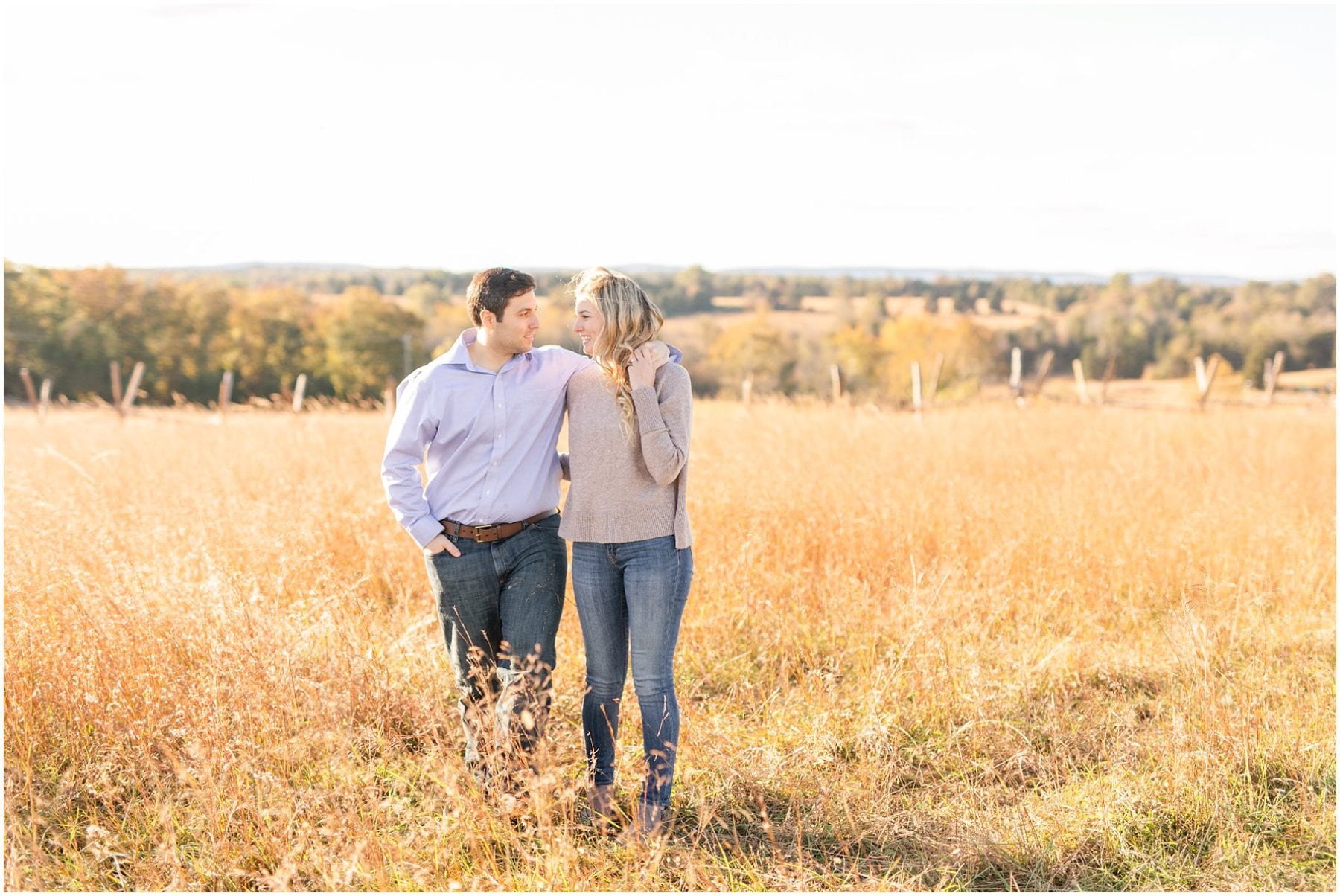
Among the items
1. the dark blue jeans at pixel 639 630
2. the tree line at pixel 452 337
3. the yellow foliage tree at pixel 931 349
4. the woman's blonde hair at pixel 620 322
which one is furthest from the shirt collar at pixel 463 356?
the yellow foliage tree at pixel 931 349

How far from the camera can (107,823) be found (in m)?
3.26

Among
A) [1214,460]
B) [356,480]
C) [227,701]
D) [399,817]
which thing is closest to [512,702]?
[399,817]

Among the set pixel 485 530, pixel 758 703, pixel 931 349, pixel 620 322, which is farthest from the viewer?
pixel 931 349

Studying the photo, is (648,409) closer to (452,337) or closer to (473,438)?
(473,438)

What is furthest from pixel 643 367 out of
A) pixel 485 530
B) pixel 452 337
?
pixel 452 337

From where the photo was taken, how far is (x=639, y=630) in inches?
124

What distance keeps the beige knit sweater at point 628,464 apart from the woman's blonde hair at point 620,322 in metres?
0.05

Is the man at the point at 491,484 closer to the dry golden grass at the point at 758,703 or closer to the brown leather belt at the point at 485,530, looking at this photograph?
the brown leather belt at the point at 485,530

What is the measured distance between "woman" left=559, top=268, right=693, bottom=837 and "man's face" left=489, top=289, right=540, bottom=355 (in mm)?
172

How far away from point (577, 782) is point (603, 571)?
805 mm

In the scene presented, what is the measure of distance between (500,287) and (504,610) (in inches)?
44.3

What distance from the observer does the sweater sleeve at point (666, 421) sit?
3020 millimetres

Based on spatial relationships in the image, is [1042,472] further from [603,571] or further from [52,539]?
[52,539]

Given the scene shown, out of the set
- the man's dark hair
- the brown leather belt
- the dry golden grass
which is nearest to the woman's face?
the man's dark hair
